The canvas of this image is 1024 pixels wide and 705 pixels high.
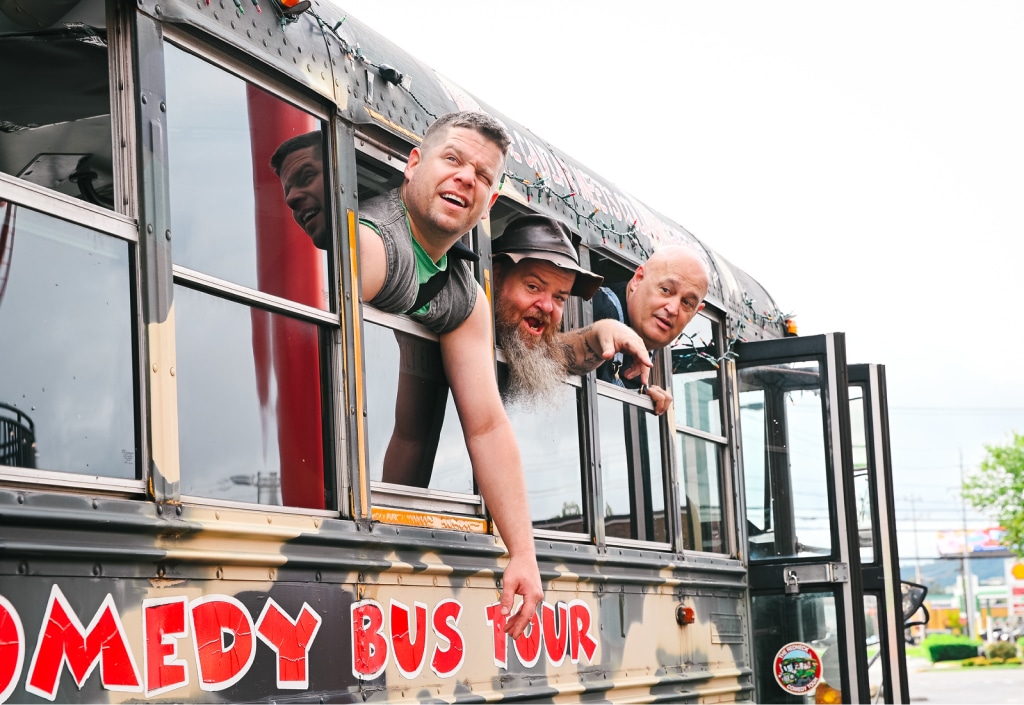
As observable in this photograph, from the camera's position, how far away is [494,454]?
3.60m

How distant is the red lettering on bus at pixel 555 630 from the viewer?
12.7 feet

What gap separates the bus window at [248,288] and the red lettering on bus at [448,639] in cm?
53

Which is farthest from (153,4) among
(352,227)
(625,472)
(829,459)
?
(829,459)

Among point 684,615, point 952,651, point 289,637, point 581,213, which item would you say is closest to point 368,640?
point 289,637

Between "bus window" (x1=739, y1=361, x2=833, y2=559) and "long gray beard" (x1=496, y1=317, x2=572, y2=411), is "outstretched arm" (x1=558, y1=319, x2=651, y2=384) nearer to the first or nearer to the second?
"long gray beard" (x1=496, y1=317, x2=572, y2=411)

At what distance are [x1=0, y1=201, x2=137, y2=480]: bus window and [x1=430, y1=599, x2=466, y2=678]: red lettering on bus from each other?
1134 mm

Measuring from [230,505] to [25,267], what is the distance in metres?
0.66

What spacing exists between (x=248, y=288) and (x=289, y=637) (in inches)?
29.8

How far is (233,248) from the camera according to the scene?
111 inches

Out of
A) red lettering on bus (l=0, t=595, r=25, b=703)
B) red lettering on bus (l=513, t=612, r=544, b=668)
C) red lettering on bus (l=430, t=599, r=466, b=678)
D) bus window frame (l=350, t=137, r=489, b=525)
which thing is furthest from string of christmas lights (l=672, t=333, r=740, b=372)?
red lettering on bus (l=0, t=595, r=25, b=703)

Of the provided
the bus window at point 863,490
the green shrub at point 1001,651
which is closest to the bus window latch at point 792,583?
the bus window at point 863,490

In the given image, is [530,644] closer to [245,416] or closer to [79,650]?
[245,416]

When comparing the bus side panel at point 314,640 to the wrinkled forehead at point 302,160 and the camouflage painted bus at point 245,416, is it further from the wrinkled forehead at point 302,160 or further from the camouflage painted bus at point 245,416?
the wrinkled forehead at point 302,160

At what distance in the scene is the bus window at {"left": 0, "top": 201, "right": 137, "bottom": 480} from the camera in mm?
2225
